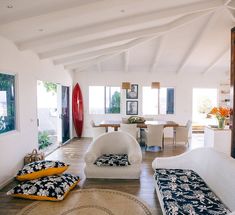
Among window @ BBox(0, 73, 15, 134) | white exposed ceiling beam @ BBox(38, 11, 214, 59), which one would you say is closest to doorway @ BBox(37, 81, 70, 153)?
white exposed ceiling beam @ BBox(38, 11, 214, 59)

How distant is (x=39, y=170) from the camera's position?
12.3ft

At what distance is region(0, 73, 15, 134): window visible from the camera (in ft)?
12.7

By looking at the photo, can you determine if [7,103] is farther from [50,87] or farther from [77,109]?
[77,109]

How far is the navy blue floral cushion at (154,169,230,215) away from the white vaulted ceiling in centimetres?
256

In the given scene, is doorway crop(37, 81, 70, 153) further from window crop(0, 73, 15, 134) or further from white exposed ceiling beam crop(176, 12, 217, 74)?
white exposed ceiling beam crop(176, 12, 217, 74)

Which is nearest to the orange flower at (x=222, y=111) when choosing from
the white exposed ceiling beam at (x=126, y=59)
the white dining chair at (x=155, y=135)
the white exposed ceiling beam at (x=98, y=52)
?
the white dining chair at (x=155, y=135)

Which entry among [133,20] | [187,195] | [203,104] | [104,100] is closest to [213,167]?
[187,195]

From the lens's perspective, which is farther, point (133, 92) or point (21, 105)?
point (133, 92)

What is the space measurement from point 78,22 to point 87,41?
49.7 inches

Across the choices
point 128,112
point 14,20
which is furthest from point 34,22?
point 128,112

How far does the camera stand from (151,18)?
3910 millimetres

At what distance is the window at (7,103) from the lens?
3.86 metres

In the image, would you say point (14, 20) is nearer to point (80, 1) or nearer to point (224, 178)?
point (80, 1)

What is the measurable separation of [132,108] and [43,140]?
3.71 metres
